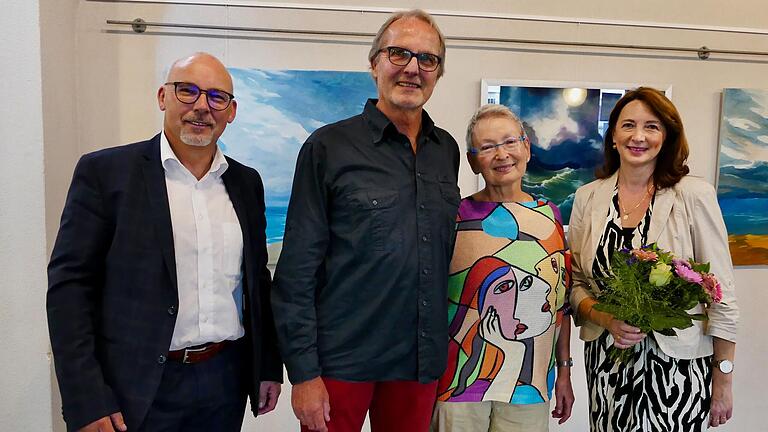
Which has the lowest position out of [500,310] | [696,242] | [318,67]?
[500,310]

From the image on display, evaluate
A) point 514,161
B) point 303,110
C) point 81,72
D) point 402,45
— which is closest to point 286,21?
point 303,110

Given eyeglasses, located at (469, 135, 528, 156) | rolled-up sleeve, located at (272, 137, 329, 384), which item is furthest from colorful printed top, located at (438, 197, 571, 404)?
rolled-up sleeve, located at (272, 137, 329, 384)

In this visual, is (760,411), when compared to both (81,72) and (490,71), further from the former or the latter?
(81,72)

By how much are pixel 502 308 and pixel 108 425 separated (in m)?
1.19

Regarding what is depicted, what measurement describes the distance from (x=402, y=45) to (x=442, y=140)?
0.36 meters

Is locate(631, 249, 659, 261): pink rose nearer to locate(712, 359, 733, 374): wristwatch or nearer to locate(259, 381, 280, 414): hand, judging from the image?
locate(712, 359, 733, 374): wristwatch

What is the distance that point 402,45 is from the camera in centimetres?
163

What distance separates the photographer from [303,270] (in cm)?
160

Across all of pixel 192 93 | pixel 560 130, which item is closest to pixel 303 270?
pixel 192 93

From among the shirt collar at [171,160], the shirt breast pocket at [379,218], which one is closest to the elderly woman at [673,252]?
the shirt breast pocket at [379,218]

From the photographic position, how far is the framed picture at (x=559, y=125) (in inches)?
116

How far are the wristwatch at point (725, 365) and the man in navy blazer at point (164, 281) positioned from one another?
5.24 feet

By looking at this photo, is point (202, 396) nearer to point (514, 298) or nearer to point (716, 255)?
point (514, 298)

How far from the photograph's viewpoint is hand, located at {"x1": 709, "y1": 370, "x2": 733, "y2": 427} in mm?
1944
